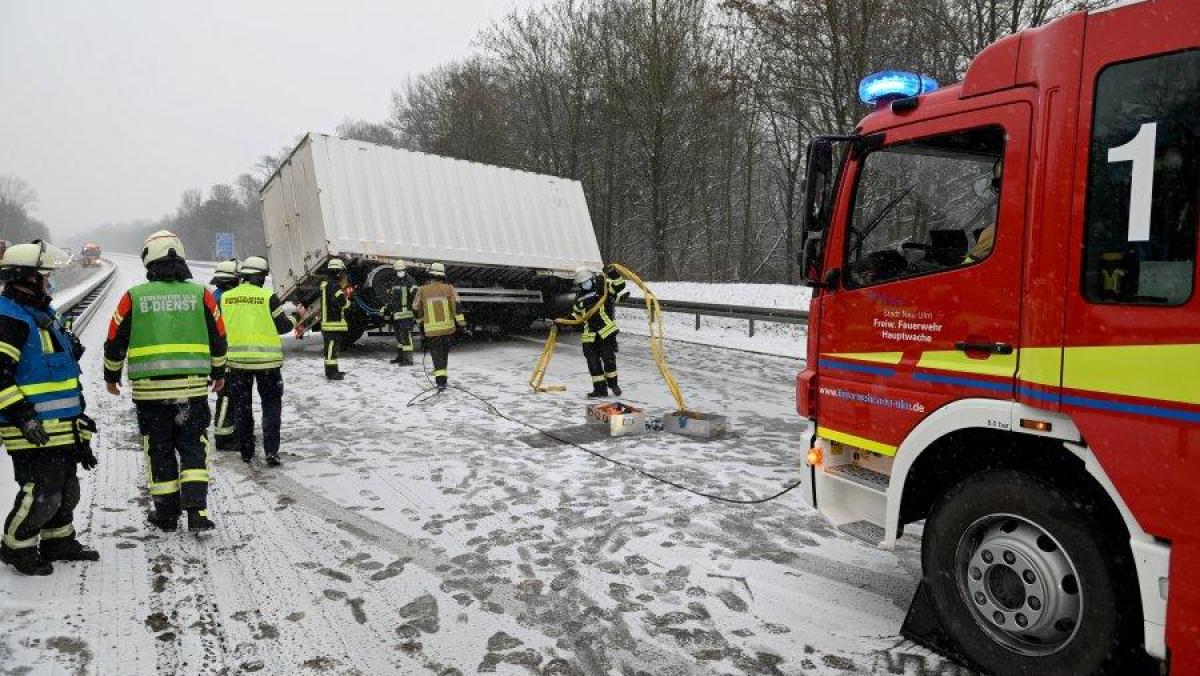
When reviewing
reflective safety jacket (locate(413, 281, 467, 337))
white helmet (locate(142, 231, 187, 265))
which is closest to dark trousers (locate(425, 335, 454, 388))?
reflective safety jacket (locate(413, 281, 467, 337))

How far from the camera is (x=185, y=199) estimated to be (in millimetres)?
110750

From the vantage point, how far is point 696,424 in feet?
22.0

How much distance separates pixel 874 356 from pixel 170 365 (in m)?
3.86

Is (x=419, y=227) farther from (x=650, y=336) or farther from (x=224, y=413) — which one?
(x=224, y=413)

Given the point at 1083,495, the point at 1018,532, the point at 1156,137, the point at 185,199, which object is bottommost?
the point at 1018,532

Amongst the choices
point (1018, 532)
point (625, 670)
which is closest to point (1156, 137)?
point (1018, 532)

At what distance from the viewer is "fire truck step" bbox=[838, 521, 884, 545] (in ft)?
11.1

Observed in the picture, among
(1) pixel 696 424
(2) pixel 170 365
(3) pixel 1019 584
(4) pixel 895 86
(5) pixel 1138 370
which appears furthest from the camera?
(1) pixel 696 424

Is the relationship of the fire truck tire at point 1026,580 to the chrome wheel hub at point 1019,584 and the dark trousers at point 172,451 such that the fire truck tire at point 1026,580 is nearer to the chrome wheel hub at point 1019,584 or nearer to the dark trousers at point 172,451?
the chrome wheel hub at point 1019,584

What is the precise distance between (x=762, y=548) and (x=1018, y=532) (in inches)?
65.2

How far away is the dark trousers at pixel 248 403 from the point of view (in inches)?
229

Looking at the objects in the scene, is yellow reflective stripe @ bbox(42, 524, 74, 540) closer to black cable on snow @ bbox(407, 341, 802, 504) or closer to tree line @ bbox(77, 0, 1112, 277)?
black cable on snow @ bbox(407, 341, 802, 504)

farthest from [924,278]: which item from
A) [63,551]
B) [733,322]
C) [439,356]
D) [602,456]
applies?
[733,322]

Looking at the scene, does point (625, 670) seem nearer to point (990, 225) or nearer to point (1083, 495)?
point (1083, 495)
